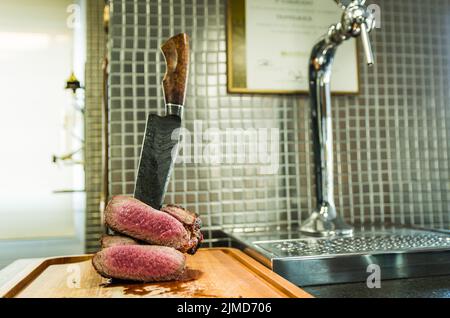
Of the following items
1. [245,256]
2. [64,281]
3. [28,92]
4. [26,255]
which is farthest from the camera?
[28,92]

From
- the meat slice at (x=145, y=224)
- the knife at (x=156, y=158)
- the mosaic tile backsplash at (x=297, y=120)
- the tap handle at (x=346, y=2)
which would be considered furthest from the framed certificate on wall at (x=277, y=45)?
the meat slice at (x=145, y=224)

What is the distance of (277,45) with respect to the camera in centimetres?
101

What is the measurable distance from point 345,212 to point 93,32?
3.96ft

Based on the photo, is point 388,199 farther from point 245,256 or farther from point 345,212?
point 245,256

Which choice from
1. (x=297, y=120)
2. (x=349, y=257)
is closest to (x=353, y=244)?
(x=349, y=257)

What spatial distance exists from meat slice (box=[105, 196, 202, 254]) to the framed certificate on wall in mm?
453

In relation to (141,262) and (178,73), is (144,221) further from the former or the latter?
(178,73)

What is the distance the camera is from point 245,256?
763 millimetres

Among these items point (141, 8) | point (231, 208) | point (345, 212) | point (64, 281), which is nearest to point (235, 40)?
point (141, 8)

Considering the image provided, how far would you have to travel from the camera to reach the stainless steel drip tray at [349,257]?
2.11 ft

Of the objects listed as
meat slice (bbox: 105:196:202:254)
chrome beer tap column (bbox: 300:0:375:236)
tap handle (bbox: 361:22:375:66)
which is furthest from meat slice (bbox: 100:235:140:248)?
tap handle (bbox: 361:22:375:66)

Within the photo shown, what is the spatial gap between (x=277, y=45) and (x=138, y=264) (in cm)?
67

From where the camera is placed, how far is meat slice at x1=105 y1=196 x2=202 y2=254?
0.64 meters

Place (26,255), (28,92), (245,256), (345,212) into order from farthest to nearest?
(28,92) → (26,255) → (345,212) → (245,256)
